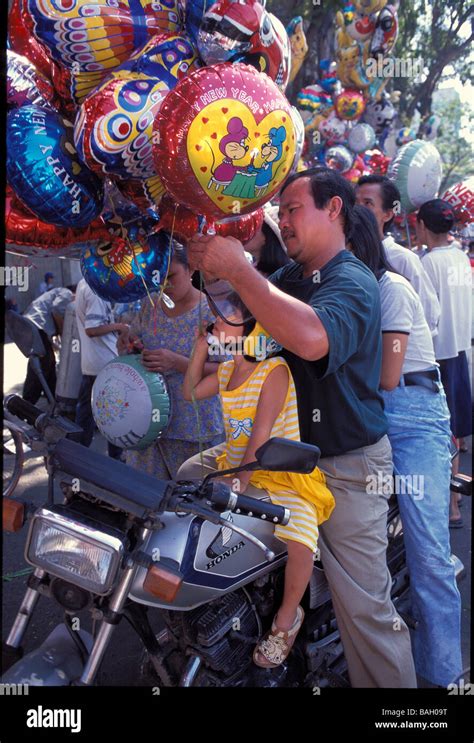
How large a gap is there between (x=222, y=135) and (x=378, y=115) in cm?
1224

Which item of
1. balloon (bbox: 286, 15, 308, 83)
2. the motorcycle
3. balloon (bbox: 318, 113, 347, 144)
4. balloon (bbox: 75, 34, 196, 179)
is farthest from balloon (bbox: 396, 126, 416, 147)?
the motorcycle

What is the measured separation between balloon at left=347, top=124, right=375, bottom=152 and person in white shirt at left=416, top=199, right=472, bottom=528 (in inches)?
270

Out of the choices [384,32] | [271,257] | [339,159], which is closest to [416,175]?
A: [271,257]

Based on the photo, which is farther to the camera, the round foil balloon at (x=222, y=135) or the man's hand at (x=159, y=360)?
the man's hand at (x=159, y=360)

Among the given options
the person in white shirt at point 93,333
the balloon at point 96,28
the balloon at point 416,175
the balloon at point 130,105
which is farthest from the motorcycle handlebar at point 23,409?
the balloon at point 416,175

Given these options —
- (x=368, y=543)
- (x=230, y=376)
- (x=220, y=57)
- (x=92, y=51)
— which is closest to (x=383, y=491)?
(x=368, y=543)

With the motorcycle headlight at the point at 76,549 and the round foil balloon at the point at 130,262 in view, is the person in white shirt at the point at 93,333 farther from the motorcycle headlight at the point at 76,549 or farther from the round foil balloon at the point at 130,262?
the motorcycle headlight at the point at 76,549

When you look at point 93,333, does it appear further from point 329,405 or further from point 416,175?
point 329,405

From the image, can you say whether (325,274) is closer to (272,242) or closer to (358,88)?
(272,242)

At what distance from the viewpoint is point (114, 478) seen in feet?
5.87

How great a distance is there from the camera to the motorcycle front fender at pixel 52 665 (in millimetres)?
1840

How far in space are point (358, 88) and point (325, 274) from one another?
10413 mm

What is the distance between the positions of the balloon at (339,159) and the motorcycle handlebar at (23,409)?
8.74 meters

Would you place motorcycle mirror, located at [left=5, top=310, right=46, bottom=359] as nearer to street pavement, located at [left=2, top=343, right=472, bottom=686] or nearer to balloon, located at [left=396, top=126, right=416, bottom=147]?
street pavement, located at [left=2, top=343, right=472, bottom=686]
